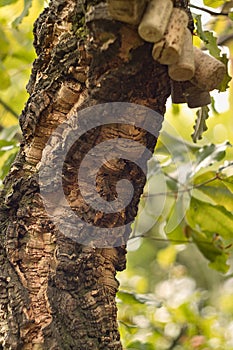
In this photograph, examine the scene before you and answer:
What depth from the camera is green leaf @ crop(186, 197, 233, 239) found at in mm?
1470

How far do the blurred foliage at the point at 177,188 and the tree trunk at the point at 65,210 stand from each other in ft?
0.95

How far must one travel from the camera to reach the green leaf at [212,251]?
1.59 metres

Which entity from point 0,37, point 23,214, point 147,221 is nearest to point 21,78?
point 0,37

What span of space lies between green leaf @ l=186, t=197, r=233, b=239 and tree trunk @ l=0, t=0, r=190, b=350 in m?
0.55

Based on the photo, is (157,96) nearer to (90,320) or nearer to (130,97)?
(130,97)

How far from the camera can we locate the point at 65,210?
36.1 inches

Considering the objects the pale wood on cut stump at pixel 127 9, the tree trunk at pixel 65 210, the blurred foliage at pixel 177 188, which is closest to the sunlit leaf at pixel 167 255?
the blurred foliage at pixel 177 188

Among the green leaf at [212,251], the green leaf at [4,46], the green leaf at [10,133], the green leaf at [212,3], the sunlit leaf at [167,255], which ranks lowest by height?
the sunlit leaf at [167,255]

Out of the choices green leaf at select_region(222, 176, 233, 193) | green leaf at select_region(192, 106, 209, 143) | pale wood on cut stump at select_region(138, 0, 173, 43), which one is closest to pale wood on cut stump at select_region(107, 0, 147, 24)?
pale wood on cut stump at select_region(138, 0, 173, 43)

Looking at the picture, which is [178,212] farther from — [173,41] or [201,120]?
[173,41]

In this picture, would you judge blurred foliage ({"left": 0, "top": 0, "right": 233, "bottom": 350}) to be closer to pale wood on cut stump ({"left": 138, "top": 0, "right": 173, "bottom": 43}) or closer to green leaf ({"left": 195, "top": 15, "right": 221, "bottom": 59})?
green leaf ({"left": 195, "top": 15, "right": 221, "bottom": 59})

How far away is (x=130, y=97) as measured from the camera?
866mm

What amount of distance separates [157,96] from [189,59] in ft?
0.30

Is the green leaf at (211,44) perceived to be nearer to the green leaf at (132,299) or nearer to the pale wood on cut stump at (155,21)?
the pale wood on cut stump at (155,21)
